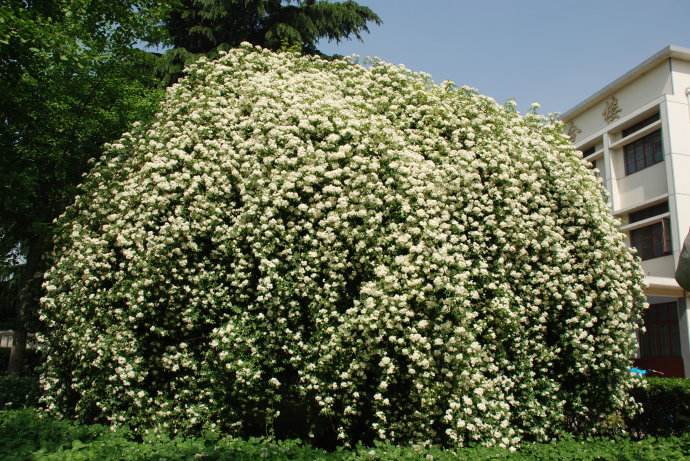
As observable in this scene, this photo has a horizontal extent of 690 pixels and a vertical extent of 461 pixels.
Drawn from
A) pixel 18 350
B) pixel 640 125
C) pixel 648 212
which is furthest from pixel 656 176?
pixel 18 350

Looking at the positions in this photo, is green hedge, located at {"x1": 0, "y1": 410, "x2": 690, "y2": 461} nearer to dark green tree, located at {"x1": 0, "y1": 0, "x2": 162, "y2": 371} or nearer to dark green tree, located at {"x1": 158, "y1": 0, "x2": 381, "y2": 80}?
dark green tree, located at {"x1": 0, "y1": 0, "x2": 162, "y2": 371}

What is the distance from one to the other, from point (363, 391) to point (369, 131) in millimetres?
3242

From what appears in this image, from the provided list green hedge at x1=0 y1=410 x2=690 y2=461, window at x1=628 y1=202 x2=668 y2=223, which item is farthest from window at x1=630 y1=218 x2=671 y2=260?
green hedge at x1=0 y1=410 x2=690 y2=461

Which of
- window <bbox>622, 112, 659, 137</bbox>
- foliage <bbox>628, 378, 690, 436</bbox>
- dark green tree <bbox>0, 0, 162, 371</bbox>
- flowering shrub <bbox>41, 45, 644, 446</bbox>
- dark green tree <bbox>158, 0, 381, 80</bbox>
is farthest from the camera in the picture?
window <bbox>622, 112, 659, 137</bbox>

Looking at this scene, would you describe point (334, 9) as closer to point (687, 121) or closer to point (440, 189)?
point (440, 189)

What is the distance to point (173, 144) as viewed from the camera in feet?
27.0

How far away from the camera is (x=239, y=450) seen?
5.27m

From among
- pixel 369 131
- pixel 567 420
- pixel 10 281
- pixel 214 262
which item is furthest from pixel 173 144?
pixel 10 281

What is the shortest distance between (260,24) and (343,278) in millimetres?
14955

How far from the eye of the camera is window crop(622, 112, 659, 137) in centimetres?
2875

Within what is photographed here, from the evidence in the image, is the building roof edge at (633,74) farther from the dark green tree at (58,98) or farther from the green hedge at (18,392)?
the green hedge at (18,392)

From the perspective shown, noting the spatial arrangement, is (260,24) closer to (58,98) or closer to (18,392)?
(58,98)

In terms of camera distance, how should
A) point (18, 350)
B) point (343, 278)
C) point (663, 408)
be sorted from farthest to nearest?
1. point (18, 350)
2. point (663, 408)
3. point (343, 278)

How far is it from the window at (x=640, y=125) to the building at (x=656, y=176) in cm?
5
